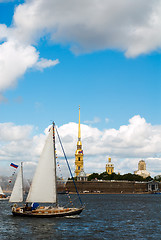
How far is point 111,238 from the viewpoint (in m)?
45.4

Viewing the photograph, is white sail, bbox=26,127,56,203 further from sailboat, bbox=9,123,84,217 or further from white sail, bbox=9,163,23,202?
white sail, bbox=9,163,23,202

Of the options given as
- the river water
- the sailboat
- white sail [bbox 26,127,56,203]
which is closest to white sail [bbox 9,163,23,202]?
the river water

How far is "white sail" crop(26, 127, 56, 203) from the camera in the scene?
59500mm

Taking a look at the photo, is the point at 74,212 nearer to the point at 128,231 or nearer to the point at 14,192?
the point at 128,231

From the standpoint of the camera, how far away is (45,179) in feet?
197

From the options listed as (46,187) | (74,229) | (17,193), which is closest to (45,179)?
(46,187)

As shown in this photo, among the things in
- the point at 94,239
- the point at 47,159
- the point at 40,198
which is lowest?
the point at 94,239

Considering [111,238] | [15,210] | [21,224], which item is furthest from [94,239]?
[15,210]

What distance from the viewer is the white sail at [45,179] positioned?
59500 mm

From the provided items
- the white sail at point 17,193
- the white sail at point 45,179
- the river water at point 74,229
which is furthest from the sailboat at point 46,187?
the white sail at point 17,193

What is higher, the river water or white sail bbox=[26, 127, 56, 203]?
white sail bbox=[26, 127, 56, 203]

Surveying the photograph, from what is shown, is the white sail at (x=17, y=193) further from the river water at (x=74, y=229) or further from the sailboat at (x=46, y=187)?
the sailboat at (x=46, y=187)

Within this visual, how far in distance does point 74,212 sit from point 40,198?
5.70 meters

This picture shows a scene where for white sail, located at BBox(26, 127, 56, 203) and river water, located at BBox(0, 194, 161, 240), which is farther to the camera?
white sail, located at BBox(26, 127, 56, 203)
